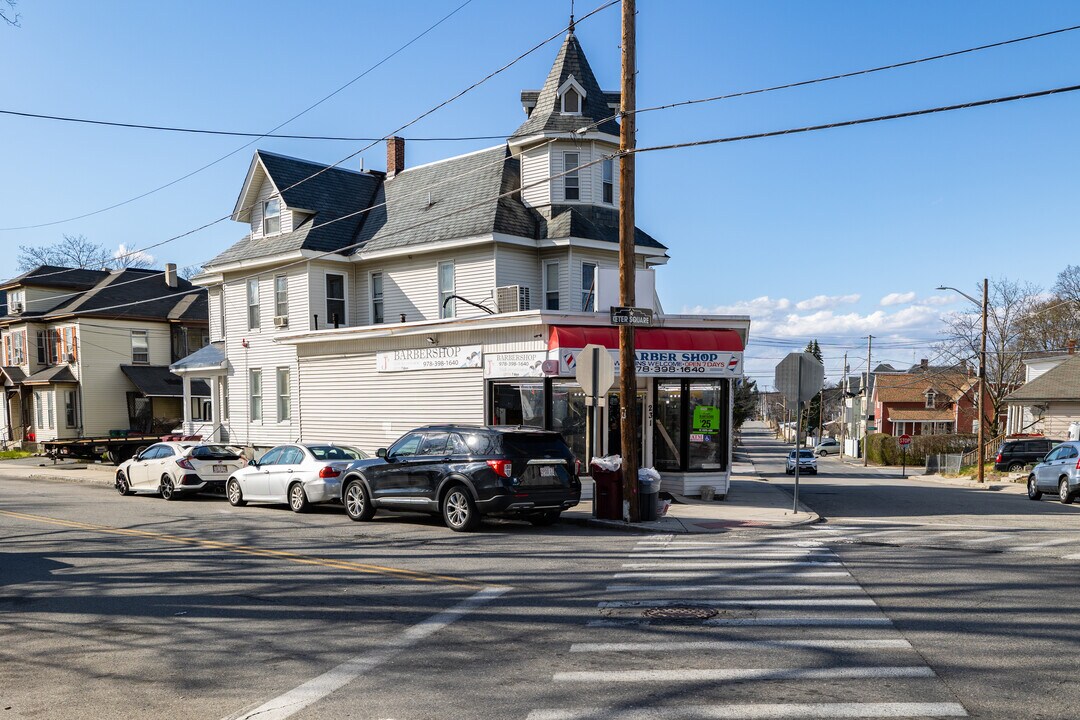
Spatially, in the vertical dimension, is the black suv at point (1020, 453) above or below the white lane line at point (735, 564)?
below

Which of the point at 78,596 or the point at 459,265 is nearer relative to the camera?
the point at 78,596

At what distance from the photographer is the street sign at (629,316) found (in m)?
14.8

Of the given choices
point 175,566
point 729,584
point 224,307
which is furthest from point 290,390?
point 729,584

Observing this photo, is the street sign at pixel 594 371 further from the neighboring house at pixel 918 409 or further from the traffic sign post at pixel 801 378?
the neighboring house at pixel 918 409

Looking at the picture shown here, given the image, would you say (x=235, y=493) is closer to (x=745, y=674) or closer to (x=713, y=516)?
(x=713, y=516)

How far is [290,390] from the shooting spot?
2878cm

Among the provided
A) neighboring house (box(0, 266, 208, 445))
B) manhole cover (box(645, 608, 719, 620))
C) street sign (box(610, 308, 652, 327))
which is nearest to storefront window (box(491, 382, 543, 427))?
street sign (box(610, 308, 652, 327))

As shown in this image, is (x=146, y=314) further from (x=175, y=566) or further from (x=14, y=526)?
(x=175, y=566)

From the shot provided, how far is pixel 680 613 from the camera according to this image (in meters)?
8.11

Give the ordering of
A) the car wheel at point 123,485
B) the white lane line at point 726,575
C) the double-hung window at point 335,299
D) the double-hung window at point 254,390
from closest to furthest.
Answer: the white lane line at point 726,575 → the car wheel at point 123,485 → the double-hung window at point 335,299 → the double-hung window at point 254,390

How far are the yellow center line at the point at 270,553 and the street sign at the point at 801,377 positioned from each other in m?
9.57

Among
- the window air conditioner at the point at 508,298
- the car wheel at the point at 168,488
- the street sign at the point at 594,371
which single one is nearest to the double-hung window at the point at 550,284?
the window air conditioner at the point at 508,298

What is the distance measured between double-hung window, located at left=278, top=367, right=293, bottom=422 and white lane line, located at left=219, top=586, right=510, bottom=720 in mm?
21947

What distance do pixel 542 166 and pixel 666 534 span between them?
1514cm
